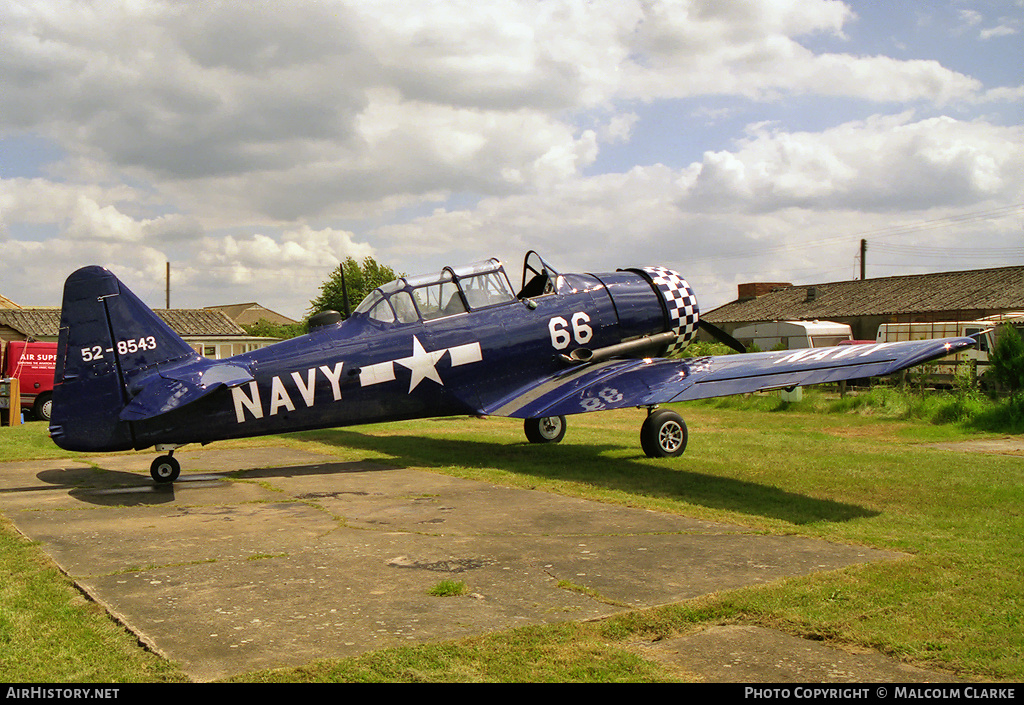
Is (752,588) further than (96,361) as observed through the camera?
No

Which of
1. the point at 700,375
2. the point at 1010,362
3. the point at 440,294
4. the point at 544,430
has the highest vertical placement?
the point at 440,294

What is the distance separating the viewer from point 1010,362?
18188mm

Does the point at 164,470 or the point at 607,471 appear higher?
the point at 164,470

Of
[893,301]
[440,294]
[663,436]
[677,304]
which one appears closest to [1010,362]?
[677,304]

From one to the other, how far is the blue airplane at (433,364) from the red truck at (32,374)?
15.7 m

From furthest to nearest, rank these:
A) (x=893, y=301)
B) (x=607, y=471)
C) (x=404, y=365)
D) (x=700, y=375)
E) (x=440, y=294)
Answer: (x=893, y=301), (x=440, y=294), (x=404, y=365), (x=700, y=375), (x=607, y=471)

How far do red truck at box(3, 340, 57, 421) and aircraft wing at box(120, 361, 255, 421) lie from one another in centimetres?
1598

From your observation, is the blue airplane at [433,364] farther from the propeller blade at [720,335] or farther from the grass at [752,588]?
the grass at [752,588]

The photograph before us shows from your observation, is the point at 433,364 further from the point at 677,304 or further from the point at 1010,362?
the point at 1010,362

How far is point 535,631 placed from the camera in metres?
4.42

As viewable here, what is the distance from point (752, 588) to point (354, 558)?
2.95m

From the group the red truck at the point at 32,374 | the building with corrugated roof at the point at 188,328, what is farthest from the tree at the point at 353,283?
the red truck at the point at 32,374

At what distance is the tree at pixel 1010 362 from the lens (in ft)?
59.1
